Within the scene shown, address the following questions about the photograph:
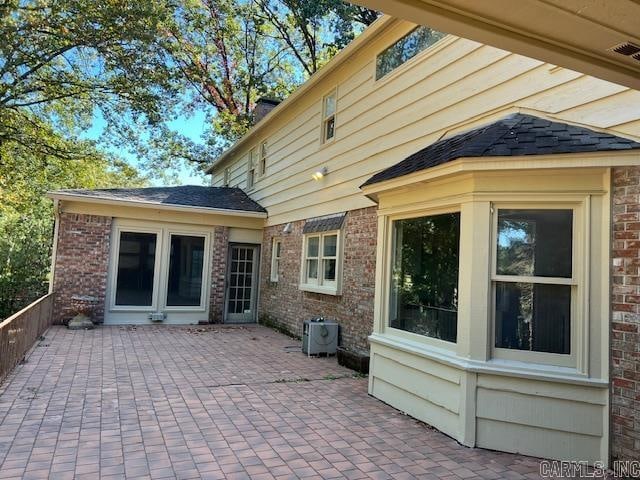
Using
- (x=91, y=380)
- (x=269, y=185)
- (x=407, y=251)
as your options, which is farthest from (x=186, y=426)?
(x=269, y=185)

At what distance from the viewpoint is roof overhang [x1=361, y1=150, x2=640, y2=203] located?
359cm

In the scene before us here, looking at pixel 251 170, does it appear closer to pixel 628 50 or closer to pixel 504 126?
pixel 504 126

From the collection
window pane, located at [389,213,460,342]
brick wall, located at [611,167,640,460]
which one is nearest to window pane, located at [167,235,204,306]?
window pane, located at [389,213,460,342]

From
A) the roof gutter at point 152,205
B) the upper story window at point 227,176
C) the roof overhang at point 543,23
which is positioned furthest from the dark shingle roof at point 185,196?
the roof overhang at point 543,23

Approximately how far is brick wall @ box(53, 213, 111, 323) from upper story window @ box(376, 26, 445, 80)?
7.41 meters

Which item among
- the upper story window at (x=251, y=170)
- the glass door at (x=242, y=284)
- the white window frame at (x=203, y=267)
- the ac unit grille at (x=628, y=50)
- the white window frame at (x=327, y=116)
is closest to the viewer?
the ac unit grille at (x=628, y=50)

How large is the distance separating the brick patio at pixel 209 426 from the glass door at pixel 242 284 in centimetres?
490

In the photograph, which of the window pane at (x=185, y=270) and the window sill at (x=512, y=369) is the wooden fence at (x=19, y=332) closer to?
the window pane at (x=185, y=270)

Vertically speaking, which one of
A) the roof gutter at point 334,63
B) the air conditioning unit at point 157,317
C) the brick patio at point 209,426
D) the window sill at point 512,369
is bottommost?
the brick patio at point 209,426

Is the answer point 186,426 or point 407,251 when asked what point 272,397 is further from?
point 407,251

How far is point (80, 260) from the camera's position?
10367 millimetres

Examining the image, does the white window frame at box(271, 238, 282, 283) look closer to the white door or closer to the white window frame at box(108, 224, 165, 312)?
the white door

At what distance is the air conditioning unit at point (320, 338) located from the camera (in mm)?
7820

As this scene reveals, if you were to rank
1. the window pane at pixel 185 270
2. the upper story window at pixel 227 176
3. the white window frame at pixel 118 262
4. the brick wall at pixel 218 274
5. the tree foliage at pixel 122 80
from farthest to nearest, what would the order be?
the upper story window at pixel 227 176 → the tree foliage at pixel 122 80 → the brick wall at pixel 218 274 → the window pane at pixel 185 270 → the white window frame at pixel 118 262
